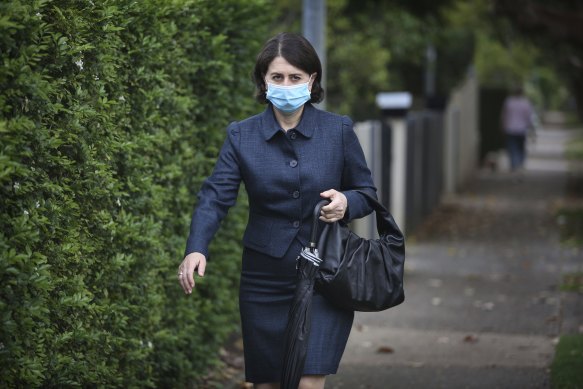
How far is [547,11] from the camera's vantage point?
18797mm

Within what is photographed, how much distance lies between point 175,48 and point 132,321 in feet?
4.69

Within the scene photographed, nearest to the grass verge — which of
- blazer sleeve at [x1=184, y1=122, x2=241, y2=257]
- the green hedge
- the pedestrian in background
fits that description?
the green hedge

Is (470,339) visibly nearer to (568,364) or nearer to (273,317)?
(568,364)

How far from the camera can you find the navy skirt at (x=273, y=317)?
4.50 metres

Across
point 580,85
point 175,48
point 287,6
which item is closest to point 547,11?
point 287,6

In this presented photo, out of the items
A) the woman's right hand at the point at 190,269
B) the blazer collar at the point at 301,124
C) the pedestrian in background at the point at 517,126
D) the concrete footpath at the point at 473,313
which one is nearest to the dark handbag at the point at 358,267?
the blazer collar at the point at 301,124

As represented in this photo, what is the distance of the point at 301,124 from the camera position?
4.62m

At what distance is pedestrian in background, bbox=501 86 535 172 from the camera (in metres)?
25.4

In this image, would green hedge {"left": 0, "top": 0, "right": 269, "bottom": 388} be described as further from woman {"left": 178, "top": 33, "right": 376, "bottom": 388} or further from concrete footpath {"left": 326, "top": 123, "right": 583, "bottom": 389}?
concrete footpath {"left": 326, "top": 123, "right": 583, "bottom": 389}

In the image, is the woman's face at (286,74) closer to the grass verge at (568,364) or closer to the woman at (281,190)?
the woman at (281,190)

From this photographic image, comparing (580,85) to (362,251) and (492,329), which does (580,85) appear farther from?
(362,251)

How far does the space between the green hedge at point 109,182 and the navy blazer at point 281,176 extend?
53 centimetres

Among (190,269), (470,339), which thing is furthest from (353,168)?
(470,339)

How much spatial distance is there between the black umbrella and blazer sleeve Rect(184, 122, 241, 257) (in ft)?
1.29
